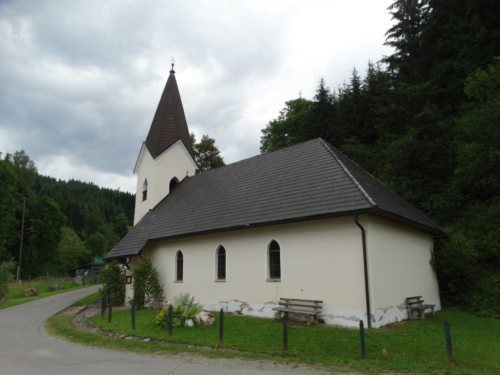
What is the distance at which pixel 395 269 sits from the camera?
13461 millimetres

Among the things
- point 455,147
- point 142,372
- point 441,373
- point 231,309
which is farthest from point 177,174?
point 441,373

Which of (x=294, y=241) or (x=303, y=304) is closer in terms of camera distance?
(x=303, y=304)

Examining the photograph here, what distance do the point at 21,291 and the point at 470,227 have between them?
32399 millimetres

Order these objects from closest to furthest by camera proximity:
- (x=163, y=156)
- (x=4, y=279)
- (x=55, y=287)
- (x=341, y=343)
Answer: (x=341, y=343) < (x=4, y=279) < (x=163, y=156) < (x=55, y=287)

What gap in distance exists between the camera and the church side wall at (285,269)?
12.2 m

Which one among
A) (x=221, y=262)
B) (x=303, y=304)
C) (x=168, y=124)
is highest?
(x=168, y=124)

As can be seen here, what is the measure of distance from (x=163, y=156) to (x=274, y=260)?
1338 centimetres

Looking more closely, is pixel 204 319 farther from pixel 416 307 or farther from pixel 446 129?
pixel 446 129

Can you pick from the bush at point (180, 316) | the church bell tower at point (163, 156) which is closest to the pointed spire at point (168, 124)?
the church bell tower at point (163, 156)

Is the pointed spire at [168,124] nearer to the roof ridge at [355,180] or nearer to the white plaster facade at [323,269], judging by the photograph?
the white plaster facade at [323,269]

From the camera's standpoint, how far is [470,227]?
18.7m

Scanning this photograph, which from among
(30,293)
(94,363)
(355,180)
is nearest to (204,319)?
(94,363)

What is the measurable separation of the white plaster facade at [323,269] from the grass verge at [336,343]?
90 centimetres

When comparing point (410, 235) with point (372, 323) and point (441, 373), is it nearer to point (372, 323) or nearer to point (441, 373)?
point (372, 323)
